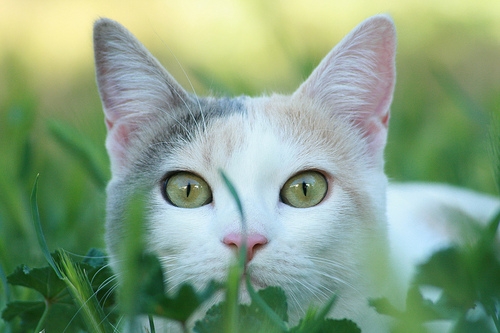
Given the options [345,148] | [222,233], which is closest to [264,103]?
[345,148]

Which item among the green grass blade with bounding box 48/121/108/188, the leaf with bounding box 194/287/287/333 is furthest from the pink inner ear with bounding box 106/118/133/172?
the leaf with bounding box 194/287/287/333

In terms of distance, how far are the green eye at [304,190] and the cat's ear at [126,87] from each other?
337 mm

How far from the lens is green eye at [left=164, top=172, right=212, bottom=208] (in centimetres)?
118

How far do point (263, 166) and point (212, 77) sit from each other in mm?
1024

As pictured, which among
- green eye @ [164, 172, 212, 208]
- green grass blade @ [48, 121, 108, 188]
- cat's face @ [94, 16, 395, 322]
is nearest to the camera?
cat's face @ [94, 16, 395, 322]

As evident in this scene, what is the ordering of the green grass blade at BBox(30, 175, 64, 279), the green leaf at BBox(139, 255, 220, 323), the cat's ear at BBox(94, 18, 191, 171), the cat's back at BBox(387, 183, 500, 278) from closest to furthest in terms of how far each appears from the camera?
the green leaf at BBox(139, 255, 220, 323), the green grass blade at BBox(30, 175, 64, 279), the cat's ear at BBox(94, 18, 191, 171), the cat's back at BBox(387, 183, 500, 278)

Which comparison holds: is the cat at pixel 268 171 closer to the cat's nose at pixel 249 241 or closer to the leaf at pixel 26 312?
the cat's nose at pixel 249 241

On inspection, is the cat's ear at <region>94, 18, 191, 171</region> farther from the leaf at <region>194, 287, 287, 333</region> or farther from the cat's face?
the leaf at <region>194, 287, 287, 333</region>

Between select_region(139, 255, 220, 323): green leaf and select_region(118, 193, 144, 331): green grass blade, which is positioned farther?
select_region(139, 255, 220, 323): green leaf

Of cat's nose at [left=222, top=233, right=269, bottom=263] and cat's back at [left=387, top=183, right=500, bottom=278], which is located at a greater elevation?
cat's nose at [left=222, top=233, right=269, bottom=263]

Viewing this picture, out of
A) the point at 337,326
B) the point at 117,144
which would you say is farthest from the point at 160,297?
the point at 117,144

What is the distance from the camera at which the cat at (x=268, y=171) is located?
107 centimetres

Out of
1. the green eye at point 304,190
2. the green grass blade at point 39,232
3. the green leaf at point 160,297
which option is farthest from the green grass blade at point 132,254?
the green eye at point 304,190

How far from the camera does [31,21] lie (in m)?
4.32
